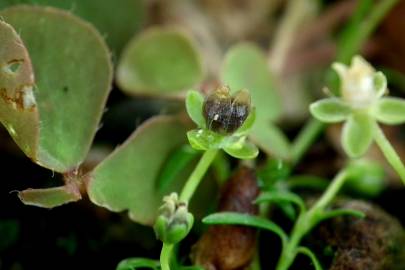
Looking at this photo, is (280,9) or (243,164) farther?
(280,9)

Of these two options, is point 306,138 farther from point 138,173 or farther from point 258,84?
point 138,173

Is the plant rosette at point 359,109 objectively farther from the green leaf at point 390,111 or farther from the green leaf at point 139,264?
the green leaf at point 139,264

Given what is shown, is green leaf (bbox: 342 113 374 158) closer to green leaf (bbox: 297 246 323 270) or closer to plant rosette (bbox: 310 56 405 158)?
plant rosette (bbox: 310 56 405 158)

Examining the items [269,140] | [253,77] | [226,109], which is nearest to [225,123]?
[226,109]

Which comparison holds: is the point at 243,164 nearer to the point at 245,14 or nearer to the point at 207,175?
the point at 207,175

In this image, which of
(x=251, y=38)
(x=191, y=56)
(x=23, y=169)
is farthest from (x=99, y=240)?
(x=251, y=38)

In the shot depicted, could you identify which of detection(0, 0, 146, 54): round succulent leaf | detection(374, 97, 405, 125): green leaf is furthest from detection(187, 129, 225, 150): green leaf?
detection(0, 0, 146, 54): round succulent leaf
